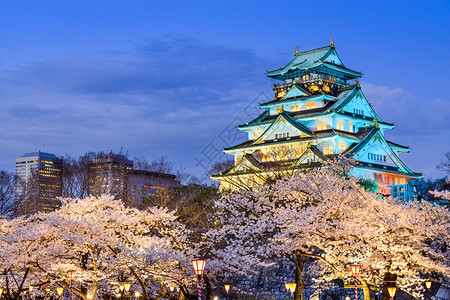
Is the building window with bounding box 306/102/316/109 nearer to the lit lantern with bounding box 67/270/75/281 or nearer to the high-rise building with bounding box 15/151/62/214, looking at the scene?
the high-rise building with bounding box 15/151/62/214

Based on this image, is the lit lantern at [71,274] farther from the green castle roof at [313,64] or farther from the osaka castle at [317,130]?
the green castle roof at [313,64]

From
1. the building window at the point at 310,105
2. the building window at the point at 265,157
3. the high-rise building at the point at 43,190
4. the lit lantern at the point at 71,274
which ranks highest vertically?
the building window at the point at 310,105

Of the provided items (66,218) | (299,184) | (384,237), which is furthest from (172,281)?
(384,237)

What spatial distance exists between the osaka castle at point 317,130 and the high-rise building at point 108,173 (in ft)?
33.6

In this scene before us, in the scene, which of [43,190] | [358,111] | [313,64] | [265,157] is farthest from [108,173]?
[358,111]

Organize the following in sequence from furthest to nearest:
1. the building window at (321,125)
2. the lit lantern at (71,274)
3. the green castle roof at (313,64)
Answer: the green castle roof at (313,64)
the building window at (321,125)
the lit lantern at (71,274)

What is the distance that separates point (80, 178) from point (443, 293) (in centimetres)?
3813

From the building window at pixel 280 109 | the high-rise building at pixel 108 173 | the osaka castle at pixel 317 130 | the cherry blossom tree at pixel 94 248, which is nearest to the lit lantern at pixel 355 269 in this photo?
the cherry blossom tree at pixel 94 248

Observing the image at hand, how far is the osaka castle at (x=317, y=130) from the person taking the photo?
6062cm

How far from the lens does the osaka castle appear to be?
60625 mm

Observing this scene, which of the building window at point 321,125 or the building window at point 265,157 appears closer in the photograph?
the building window at point 321,125

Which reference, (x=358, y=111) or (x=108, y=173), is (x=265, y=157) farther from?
(x=108, y=173)

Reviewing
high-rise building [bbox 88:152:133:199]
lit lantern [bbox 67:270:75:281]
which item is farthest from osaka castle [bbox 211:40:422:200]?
lit lantern [bbox 67:270:75:281]

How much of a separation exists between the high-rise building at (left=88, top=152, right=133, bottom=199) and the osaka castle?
33.6ft
